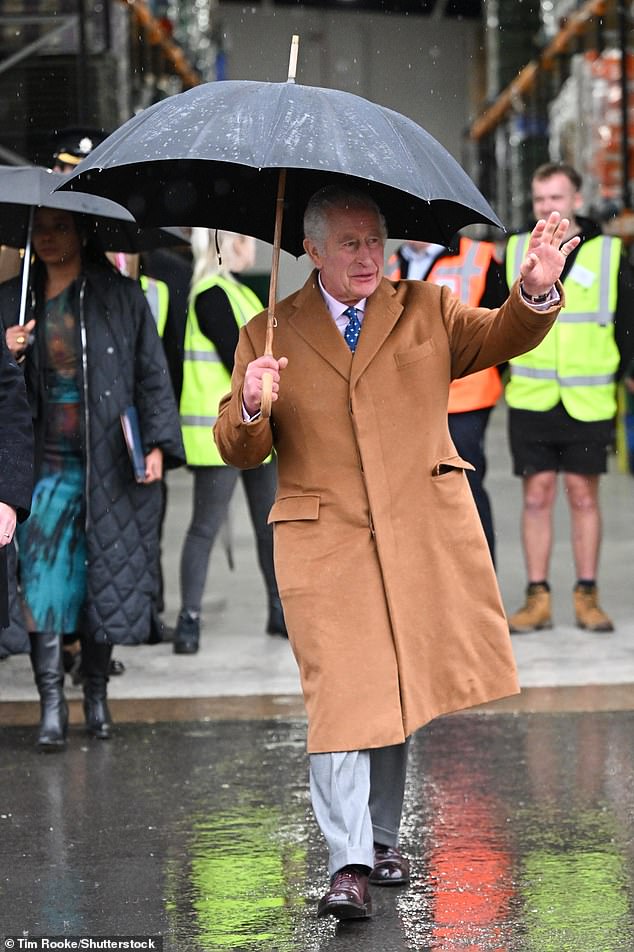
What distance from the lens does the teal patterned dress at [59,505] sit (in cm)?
→ 598

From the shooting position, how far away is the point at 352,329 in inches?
170

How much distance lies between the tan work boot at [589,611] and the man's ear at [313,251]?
3893mm

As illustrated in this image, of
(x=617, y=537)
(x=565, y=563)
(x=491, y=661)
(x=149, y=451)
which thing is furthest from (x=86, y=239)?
(x=617, y=537)

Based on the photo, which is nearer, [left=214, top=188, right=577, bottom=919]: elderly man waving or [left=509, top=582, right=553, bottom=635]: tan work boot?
[left=214, top=188, right=577, bottom=919]: elderly man waving

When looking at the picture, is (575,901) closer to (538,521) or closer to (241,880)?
(241,880)

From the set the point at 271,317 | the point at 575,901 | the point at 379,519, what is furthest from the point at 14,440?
the point at 575,901

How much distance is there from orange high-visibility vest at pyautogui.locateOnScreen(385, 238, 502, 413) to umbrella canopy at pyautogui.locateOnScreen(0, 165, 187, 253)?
4.68 feet

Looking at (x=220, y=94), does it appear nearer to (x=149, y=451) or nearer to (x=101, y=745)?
(x=149, y=451)

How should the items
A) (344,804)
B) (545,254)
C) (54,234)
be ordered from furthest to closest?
(54,234) → (344,804) → (545,254)

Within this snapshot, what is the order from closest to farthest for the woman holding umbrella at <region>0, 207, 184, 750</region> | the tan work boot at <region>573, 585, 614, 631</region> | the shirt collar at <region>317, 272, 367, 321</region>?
the shirt collar at <region>317, 272, 367, 321</region> → the woman holding umbrella at <region>0, 207, 184, 750</region> → the tan work boot at <region>573, 585, 614, 631</region>

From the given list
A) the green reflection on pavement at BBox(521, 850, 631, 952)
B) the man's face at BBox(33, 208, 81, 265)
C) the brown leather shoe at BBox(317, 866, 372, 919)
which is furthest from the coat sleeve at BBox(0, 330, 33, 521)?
the man's face at BBox(33, 208, 81, 265)

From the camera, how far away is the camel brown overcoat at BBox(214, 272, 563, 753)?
13.6ft

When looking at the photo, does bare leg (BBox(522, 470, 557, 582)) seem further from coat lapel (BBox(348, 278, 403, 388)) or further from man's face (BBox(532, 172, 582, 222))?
coat lapel (BBox(348, 278, 403, 388))

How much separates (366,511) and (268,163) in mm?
930
